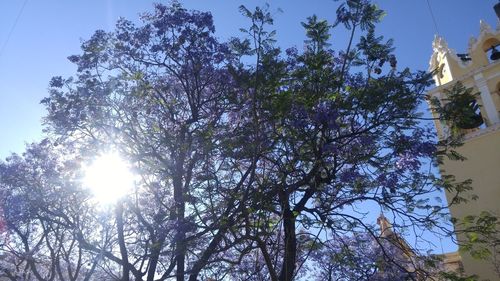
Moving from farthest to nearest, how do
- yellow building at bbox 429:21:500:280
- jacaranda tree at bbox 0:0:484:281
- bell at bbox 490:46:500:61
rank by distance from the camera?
bell at bbox 490:46:500:61, yellow building at bbox 429:21:500:280, jacaranda tree at bbox 0:0:484:281

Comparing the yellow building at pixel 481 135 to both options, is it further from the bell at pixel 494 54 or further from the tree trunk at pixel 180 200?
the tree trunk at pixel 180 200

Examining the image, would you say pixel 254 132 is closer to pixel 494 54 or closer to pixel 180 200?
pixel 180 200

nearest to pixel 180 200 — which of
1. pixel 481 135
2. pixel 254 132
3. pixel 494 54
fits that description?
pixel 254 132

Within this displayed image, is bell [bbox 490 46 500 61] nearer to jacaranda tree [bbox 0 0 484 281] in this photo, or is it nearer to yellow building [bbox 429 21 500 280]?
yellow building [bbox 429 21 500 280]

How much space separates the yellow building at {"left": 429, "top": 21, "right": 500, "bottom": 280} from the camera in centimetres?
1653

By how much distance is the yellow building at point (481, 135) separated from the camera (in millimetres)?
16531

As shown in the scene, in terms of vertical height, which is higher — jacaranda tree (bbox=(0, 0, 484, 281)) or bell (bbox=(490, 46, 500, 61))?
bell (bbox=(490, 46, 500, 61))

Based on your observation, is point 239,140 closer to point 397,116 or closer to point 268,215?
point 268,215

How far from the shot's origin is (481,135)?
17266 mm

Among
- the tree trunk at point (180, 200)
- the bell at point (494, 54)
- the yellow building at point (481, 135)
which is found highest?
the bell at point (494, 54)

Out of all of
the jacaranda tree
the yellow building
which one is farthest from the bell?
the jacaranda tree

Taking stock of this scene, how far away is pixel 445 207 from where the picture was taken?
7562 millimetres

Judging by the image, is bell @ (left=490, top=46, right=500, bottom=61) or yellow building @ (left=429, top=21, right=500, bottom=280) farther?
bell @ (left=490, top=46, right=500, bottom=61)

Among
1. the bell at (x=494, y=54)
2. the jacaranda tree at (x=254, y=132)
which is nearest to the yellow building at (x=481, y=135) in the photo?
the bell at (x=494, y=54)
